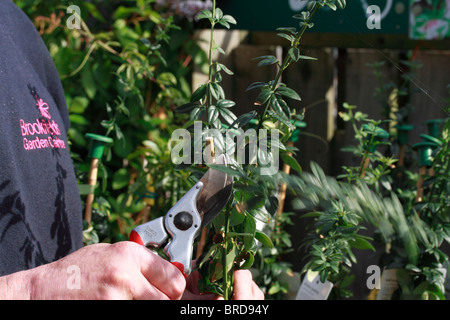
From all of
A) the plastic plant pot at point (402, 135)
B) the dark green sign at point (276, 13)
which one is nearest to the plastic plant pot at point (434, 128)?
the plastic plant pot at point (402, 135)

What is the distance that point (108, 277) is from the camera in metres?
0.66

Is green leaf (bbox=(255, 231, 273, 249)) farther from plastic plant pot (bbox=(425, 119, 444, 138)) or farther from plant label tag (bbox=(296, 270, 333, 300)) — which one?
plastic plant pot (bbox=(425, 119, 444, 138))

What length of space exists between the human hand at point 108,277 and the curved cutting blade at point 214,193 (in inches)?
4.3

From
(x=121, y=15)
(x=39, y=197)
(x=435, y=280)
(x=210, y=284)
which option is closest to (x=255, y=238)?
(x=210, y=284)

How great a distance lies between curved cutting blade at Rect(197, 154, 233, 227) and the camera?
75 cm

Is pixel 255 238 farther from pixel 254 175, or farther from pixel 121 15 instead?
pixel 121 15

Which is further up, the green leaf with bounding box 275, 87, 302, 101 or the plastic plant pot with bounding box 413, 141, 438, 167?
Answer: the green leaf with bounding box 275, 87, 302, 101

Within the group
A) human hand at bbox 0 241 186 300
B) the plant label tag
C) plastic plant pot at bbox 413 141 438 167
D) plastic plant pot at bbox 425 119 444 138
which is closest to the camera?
human hand at bbox 0 241 186 300

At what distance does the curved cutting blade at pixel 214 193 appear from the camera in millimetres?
751

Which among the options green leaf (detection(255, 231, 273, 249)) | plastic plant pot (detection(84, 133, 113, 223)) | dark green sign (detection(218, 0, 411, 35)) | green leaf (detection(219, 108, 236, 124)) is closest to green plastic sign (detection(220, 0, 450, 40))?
dark green sign (detection(218, 0, 411, 35))

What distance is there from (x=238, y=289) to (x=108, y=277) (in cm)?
29

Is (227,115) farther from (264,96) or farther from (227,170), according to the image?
(227,170)

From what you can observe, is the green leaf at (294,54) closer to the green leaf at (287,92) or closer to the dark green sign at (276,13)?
the green leaf at (287,92)

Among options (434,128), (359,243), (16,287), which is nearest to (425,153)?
(434,128)
